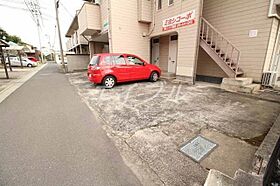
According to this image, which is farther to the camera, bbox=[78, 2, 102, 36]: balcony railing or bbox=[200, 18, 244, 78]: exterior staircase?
bbox=[78, 2, 102, 36]: balcony railing

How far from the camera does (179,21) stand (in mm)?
7734

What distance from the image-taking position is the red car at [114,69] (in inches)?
253

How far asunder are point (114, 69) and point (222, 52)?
529 cm

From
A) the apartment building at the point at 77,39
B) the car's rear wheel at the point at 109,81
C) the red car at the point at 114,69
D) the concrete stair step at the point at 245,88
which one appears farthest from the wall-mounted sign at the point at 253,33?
the apartment building at the point at 77,39

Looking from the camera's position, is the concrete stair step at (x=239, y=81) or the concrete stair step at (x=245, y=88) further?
the concrete stair step at (x=239, y=81)

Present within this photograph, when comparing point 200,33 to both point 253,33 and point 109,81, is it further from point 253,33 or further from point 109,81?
point 109,81

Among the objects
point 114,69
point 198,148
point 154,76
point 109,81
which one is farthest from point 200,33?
point 198,148

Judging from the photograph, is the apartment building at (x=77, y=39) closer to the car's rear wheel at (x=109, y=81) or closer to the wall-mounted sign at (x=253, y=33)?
the car's rear wheel at (x=109, y=81)

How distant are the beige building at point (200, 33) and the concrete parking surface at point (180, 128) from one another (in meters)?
2.02

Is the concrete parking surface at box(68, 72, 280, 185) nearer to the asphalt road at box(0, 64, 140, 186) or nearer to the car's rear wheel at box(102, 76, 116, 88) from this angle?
the asphalt road at box(0, 64, 140, 186)

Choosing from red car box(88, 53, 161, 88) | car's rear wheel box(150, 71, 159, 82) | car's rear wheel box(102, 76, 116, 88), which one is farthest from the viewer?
car's rear wheel box(150, 71, 159, 82)

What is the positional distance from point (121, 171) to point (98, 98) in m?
3.75

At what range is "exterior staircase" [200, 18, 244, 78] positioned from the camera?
20.6 ft

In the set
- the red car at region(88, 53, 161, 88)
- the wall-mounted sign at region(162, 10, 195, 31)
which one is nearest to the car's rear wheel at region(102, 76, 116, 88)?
the red car at region(88, 53, 161, 88)
